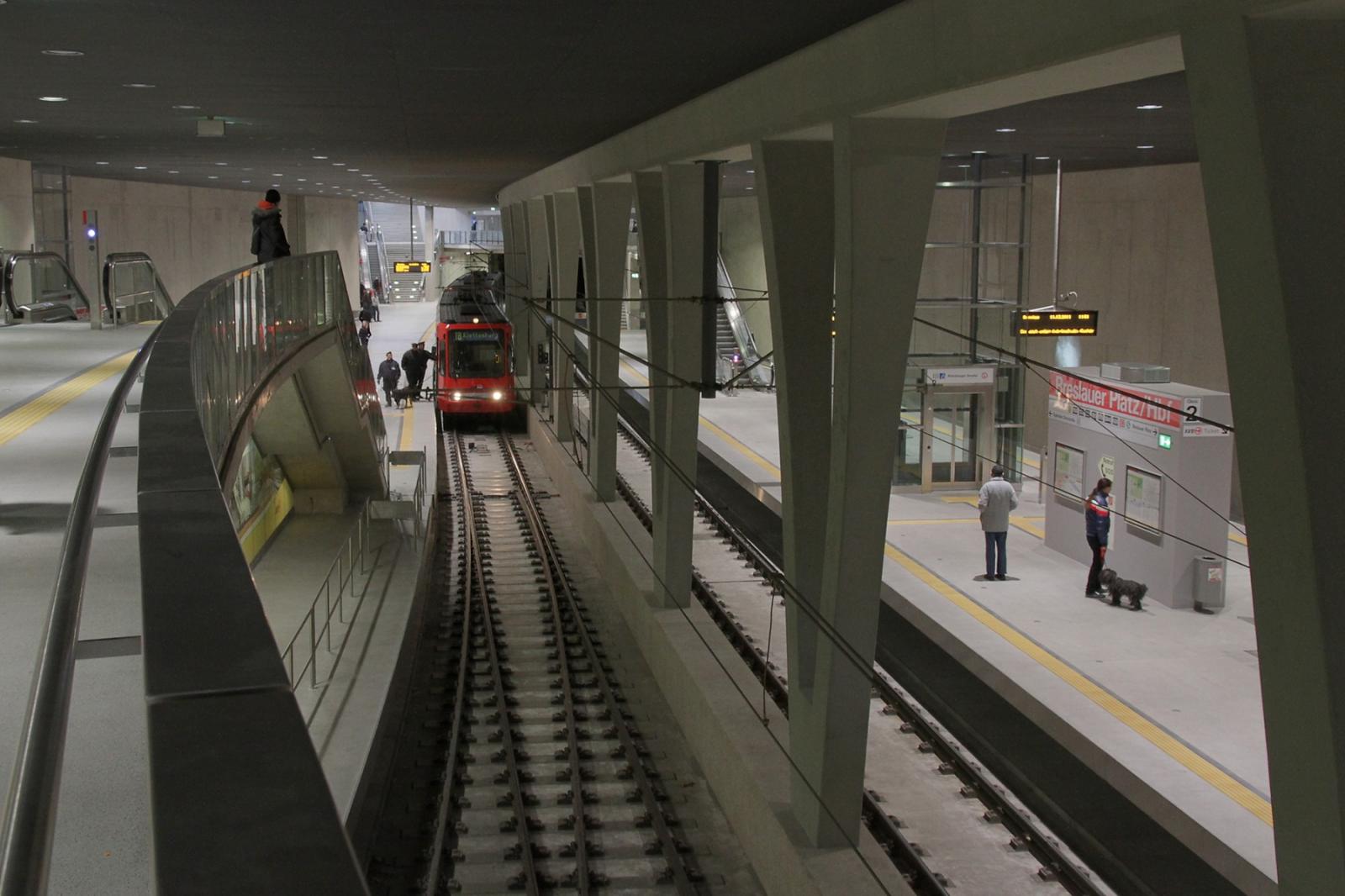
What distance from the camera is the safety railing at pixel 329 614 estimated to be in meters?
11.4

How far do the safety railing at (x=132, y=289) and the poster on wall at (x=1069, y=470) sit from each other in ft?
39.0

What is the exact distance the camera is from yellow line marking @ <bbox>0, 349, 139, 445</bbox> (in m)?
8.71

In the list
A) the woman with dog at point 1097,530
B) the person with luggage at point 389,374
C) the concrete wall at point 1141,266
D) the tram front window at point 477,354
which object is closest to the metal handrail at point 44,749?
the woman with dog at point 1097,530

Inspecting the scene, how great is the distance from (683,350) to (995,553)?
4579 millimetres

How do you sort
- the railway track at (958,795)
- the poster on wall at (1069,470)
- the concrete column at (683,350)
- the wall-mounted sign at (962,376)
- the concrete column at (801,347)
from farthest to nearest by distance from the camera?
the wall-mounted sign at (962,376) < the poster on wall at (1069,470) < the concrete column at (683,350) < the railway track at (958,795) < the concrete column at (801,347)

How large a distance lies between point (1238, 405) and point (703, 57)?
17.5 ft

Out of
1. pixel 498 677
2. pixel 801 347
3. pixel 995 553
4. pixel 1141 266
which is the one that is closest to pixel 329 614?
pixel 498 677

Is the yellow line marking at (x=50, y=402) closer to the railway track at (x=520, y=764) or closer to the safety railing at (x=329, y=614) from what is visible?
the safety railing at (x=329, y=614)

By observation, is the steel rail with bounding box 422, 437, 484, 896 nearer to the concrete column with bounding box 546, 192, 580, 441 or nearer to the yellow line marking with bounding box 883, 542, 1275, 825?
the yellow line marking with bounding box 883, 542, 1275, 825

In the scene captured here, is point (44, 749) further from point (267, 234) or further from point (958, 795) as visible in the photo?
point (267, 234)

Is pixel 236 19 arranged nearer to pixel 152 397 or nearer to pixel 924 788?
pixel 152 397

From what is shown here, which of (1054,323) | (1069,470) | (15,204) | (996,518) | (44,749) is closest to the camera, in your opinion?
(44,749)

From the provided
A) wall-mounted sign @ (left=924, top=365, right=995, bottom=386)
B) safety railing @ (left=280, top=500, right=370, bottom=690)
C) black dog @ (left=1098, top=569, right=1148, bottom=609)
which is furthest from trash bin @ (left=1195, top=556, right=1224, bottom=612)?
safety railing @ (left=280, top=500, right=370, bottom=690)

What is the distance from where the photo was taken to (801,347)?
884 centimetres
